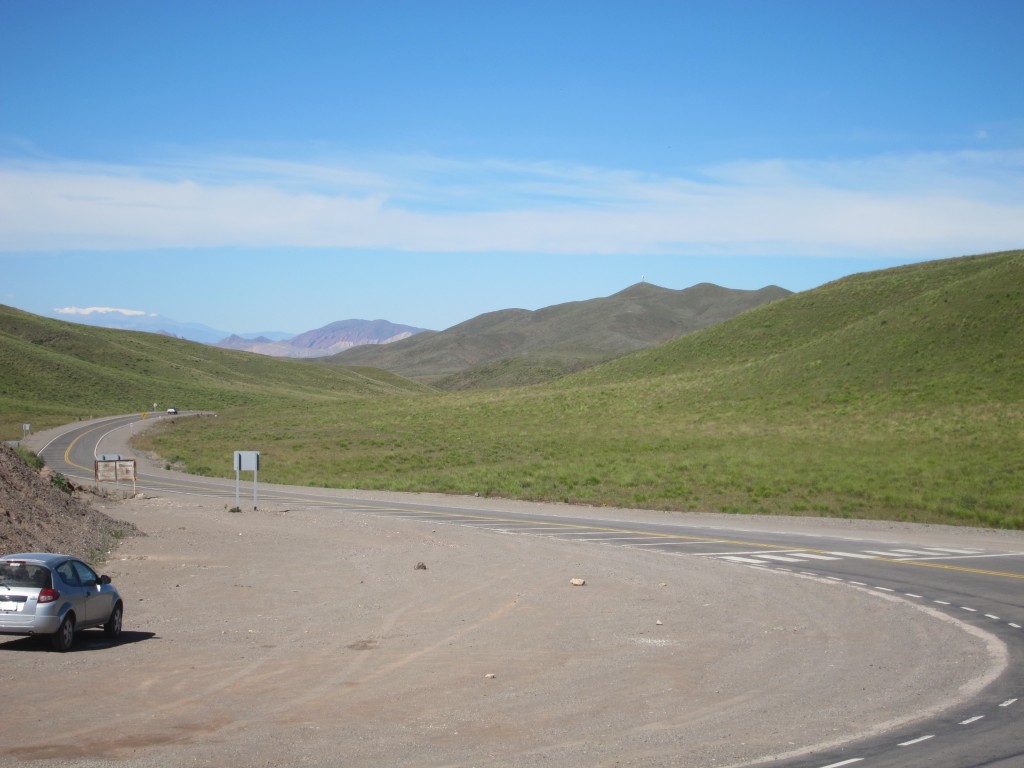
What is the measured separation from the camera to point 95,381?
152 metres

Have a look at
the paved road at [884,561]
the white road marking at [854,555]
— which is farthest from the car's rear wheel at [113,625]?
the white road marking at [854,555]

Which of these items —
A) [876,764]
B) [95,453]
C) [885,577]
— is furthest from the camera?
[95,453]

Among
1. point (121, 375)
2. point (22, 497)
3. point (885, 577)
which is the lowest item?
point (885, 577)

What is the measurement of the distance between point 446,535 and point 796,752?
24.1m

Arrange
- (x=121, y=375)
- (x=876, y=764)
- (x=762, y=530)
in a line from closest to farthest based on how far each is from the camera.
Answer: (x=876, y=764) < (x=762, y=530) < (x=121, y=375)

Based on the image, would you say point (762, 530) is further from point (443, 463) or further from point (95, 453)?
point (95, 453)

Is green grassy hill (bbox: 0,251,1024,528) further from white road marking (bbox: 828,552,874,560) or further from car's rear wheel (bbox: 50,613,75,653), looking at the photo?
car's rear wheel (bbox: 50,613,75,653)

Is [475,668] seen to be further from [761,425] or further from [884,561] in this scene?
[761,425]

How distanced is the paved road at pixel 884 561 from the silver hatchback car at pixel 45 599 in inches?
418

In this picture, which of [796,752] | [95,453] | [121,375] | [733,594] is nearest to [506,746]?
[796,752]

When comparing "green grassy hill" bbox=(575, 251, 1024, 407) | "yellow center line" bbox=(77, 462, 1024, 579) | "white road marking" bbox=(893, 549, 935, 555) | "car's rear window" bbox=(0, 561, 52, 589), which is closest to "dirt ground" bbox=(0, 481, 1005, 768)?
"car's rear window" bbox=(0, 561, 52, 589)

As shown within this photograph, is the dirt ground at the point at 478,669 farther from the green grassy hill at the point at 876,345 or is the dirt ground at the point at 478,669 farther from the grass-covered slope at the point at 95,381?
the grass-covered slope at the point at 95,381

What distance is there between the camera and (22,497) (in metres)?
27.7

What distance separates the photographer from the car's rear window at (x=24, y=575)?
51.3 ft
